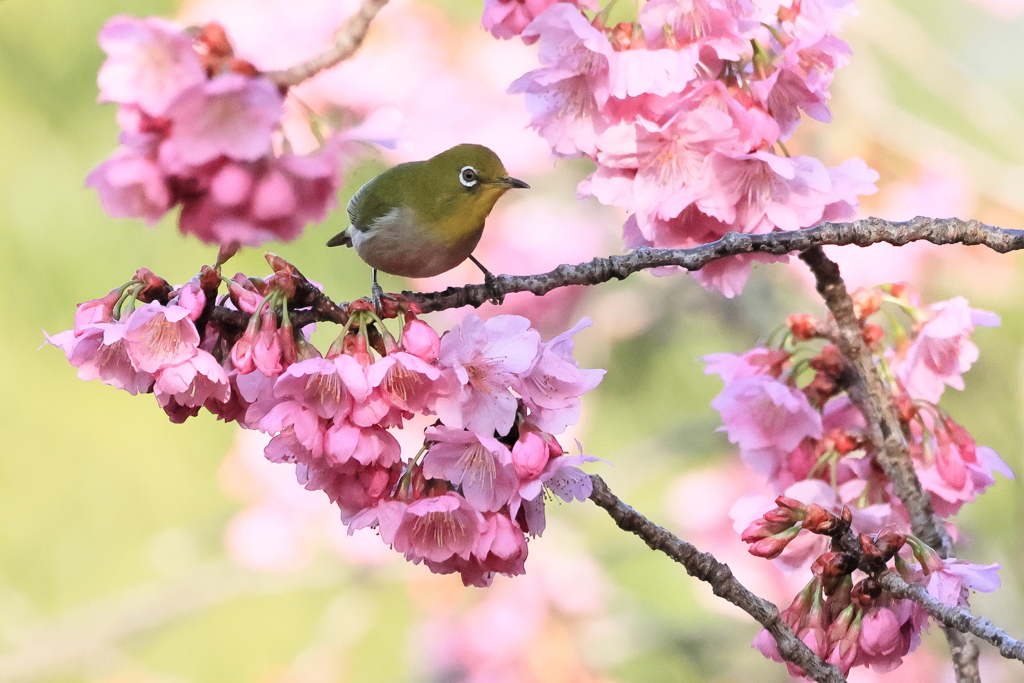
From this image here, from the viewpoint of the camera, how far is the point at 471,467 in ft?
1.80

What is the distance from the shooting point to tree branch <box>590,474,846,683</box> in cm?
60

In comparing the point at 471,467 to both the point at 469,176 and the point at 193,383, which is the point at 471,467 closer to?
the point at 193,383

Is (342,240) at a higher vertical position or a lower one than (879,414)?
higher

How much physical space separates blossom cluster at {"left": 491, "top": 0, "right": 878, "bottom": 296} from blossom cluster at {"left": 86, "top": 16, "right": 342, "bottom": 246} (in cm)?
29

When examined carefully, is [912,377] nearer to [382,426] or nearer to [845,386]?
[845,386]

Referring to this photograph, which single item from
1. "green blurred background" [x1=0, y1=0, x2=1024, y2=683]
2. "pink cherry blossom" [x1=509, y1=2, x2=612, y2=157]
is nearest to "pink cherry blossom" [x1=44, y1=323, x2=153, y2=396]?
"pink cherry blossom" [x1=509, y1=2, x2=612, y2=157]

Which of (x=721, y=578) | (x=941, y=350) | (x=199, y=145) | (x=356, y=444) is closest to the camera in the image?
(x=199, y=145)

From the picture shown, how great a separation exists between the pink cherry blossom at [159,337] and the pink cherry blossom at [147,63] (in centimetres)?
16

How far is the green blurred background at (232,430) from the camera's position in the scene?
5.93 ft

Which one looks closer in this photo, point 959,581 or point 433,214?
point 959,581

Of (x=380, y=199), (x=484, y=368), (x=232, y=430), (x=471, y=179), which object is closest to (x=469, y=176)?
(x=471, y=179)

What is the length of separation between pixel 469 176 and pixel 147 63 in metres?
0.58

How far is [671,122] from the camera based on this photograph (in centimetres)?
64

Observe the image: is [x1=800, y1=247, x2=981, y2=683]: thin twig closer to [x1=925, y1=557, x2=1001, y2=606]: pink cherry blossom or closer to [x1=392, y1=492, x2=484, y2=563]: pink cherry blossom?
[x1=925, y1=557, x2=1001, y2=606]: pink cherry blossom
